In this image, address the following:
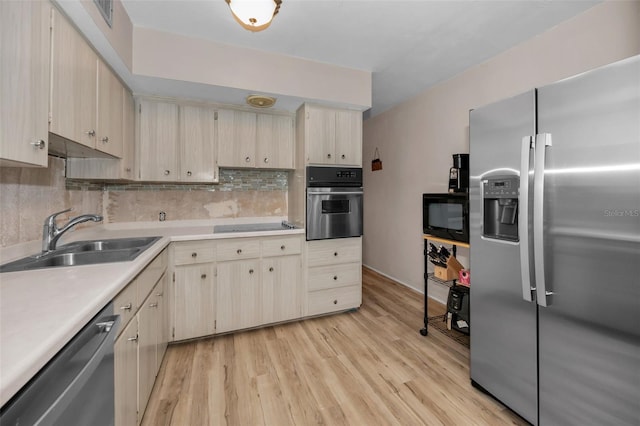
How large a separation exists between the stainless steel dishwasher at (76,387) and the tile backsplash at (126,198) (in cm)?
114

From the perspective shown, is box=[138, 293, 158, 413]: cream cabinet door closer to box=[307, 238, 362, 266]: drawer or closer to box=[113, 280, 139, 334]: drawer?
box=[113, 280, 139, 334]: drawer

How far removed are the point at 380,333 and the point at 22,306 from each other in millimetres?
2438

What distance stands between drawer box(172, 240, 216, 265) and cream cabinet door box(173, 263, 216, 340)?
0.05 metres

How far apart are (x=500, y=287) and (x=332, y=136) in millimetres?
2009

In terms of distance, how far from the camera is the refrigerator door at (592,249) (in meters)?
1.14

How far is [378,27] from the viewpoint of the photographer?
2.18m

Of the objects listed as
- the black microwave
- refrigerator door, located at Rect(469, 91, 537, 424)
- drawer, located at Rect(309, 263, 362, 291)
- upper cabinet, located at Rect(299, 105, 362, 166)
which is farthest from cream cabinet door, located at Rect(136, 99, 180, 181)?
refrigerator door, located at Rect(469, 91, 537, 424)

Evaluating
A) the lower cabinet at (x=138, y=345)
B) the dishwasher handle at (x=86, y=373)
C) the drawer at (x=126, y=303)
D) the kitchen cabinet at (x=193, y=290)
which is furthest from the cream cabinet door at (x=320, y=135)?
the dishwasher handle at (x=86, y=373)

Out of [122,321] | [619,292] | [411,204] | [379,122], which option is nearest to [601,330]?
[619,292]

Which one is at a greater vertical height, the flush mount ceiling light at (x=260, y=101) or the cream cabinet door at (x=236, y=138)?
the flush mount ceiling light at (x=260, y=101)

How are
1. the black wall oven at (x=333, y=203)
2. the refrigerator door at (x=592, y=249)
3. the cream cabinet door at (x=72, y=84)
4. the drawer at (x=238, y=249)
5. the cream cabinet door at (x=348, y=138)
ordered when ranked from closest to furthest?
1. the refrigerator door at (x=592, y=249)
2. the cream cabinet door at (x=72, y=84)
3. the drawer at (x=238, y=249)
4. the black wall oven at (x=333, y=203)
5. the cream cabinet door at (x=348, y=138)

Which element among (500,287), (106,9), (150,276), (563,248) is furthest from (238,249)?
(563,248)

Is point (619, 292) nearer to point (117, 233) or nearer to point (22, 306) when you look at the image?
point (22, 306)

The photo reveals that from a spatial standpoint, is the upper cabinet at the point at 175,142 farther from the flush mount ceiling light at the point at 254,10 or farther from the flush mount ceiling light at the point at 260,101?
the flush mount ceiling light at the point at 254,10
